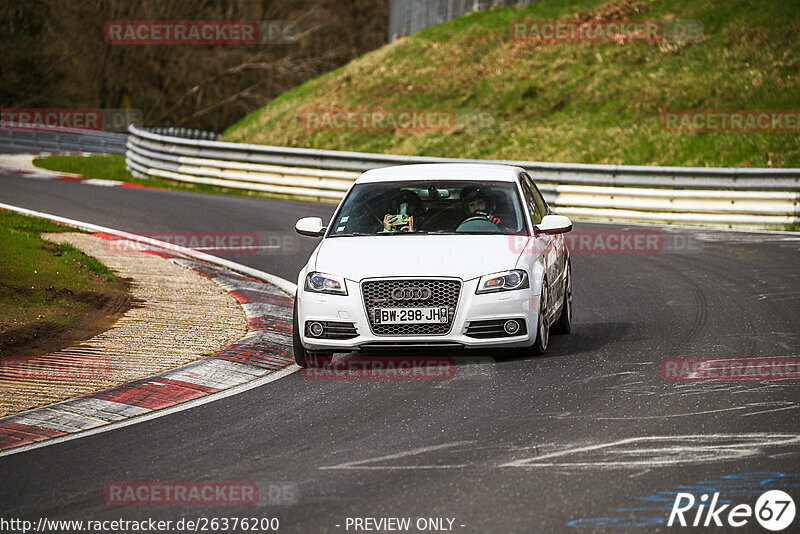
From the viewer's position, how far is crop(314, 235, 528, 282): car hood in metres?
9.10

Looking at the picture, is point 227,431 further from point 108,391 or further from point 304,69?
point 304,69

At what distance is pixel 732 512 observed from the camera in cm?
549

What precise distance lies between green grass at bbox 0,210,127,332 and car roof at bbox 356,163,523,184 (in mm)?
3219

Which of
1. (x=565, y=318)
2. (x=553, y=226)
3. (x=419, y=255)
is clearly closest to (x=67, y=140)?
(x=565, y=318)

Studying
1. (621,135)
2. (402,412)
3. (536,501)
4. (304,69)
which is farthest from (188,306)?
(304,69)

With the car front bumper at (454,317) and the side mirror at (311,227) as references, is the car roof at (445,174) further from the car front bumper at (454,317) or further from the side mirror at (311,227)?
the car front bumper at (454,317)

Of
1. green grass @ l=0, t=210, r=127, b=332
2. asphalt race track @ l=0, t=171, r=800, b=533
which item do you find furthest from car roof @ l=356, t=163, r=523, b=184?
green grass @ l=0, t=210, r=127, b=332

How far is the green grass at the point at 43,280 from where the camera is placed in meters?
11.0

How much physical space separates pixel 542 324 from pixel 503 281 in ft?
1.81

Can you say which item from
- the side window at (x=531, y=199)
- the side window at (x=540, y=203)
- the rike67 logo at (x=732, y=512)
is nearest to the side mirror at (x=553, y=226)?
the side window at (x=531, y=199)

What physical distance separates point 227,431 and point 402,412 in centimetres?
118

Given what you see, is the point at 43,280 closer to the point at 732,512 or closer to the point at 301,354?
the point at 301,354

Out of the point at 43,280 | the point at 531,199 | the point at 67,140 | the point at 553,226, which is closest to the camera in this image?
the point at 553,226

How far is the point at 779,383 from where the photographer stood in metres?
8.33
